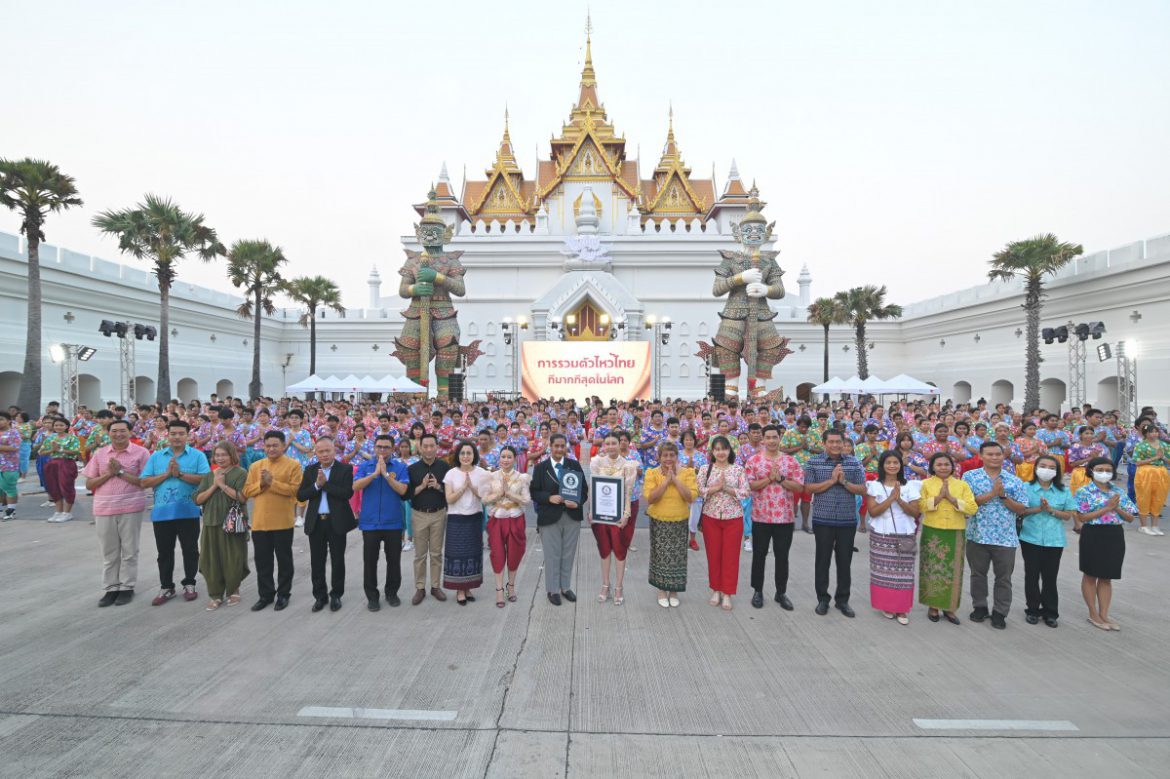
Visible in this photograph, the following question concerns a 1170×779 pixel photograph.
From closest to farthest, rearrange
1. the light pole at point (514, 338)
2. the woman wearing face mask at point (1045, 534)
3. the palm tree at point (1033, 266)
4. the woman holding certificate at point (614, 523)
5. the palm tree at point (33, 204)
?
the woman wearing face mask at point (1045, 534)
the woman holding certificate at point (614, 523)
the palm tree at point (33, 204)
the palm tree at point (1033, 266)
the light pole at point (514, 338)

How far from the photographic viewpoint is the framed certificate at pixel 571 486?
5328 millimetres

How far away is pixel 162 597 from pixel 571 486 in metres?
3.92

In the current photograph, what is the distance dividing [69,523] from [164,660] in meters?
6.19

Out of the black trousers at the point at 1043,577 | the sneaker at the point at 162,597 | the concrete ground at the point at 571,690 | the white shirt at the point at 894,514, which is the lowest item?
the concrete ground at the point at 571,690

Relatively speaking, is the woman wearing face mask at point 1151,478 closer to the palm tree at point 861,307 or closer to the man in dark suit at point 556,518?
the man in dark suit at point 556,518

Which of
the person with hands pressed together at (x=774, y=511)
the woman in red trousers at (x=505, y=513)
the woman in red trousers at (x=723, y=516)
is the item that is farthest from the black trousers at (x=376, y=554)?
the person with hands pressed together at (x=774, y=511)

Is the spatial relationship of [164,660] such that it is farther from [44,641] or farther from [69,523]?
[69,523]

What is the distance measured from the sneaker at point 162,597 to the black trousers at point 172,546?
0.05m

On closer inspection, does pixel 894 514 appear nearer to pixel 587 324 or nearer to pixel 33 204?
pixel 33 204

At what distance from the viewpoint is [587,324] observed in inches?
1143

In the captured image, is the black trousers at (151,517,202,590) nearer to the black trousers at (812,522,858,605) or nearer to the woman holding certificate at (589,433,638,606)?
the woman holding certificate at (589,433,638,606)

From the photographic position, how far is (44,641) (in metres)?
4.56

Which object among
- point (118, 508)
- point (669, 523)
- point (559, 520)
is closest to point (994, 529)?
point (669, 523)

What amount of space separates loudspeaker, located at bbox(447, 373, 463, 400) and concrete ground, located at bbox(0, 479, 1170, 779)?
15913 millimetres
